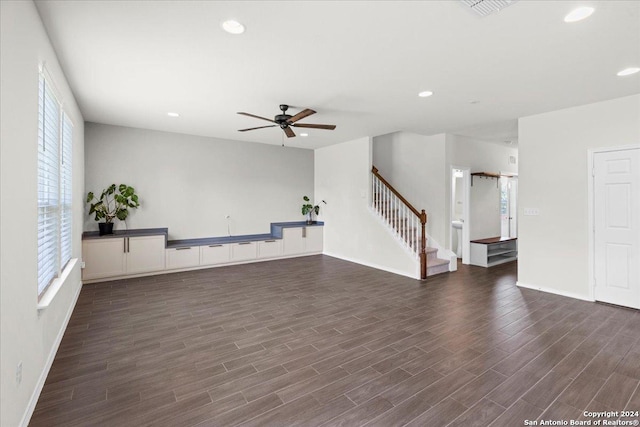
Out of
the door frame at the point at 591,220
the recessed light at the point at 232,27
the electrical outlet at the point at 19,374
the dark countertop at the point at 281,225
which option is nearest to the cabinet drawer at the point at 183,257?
the dark countertop at the point at 281,225

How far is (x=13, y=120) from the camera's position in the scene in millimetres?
1827

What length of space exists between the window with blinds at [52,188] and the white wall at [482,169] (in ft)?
21.0

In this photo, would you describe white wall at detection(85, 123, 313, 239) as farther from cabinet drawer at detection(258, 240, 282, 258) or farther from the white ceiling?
the white ceiling

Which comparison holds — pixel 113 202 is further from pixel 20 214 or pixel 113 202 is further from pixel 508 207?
pixel 508 207

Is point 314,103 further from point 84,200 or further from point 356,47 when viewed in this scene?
point 84,200

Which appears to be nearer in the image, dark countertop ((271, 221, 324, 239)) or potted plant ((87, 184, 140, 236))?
potted plant ((87, 184, 140, 236))

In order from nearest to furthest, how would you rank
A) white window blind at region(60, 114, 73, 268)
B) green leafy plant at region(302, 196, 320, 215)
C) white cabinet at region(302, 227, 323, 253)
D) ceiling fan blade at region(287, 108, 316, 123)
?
white window blind at region(60, 114, 73, 268) < ceiling fan blade at region(287, 108, 316, 123) < white cabinet at region(302, 227, 323, 253) < green leafy plant at region(302, 196, 320, 215)

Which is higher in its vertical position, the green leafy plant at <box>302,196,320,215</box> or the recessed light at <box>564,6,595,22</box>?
the recessed light at <box>564,6,595,22</box>

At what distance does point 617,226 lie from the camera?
13.5 ft

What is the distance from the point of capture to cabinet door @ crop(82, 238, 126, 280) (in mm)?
5121

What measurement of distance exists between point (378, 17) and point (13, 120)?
2566 millimetres

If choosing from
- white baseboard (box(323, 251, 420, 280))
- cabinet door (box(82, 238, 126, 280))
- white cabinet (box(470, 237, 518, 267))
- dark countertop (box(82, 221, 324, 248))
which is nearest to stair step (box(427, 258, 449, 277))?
white baseboard (box(323, 251, 420, 280))

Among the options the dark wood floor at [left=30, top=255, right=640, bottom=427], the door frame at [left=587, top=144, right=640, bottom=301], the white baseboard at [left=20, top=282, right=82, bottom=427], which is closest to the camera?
the white baseboard at [left=20, top=282, right=82, bottom=427]

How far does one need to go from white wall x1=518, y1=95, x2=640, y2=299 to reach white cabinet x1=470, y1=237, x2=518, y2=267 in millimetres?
1482
